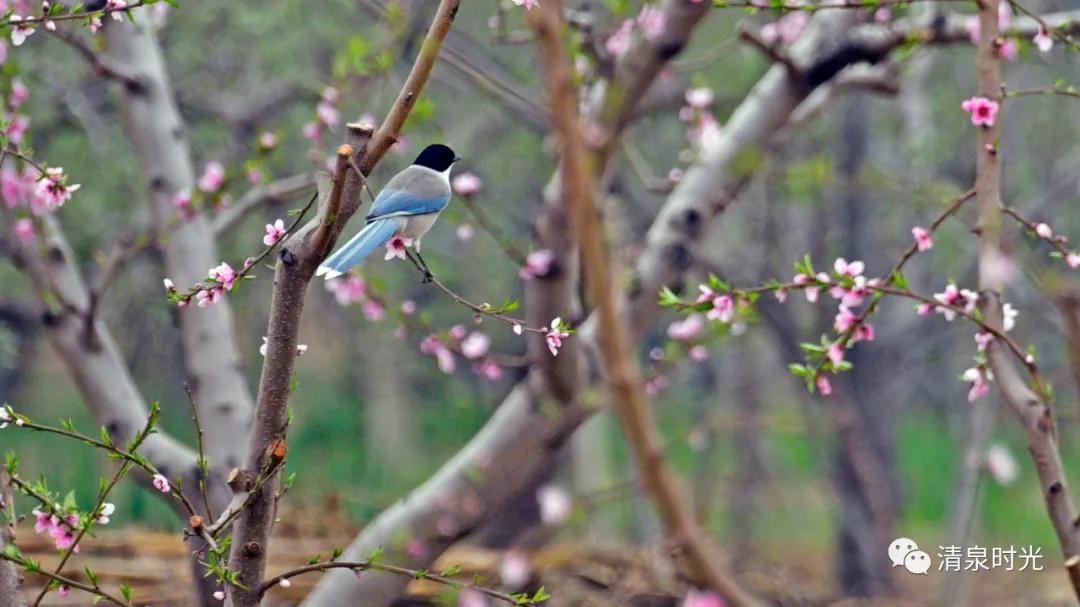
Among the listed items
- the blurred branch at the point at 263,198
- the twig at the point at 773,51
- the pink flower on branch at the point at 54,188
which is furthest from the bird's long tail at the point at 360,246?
the twig at the point at 773,51

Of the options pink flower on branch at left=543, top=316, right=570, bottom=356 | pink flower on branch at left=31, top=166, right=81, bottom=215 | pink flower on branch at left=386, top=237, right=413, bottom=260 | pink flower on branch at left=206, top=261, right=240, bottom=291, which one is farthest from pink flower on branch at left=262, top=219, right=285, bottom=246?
pink flower on branch at left=31, top=166, right=81, bottom=215

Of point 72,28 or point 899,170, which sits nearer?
point 72,28

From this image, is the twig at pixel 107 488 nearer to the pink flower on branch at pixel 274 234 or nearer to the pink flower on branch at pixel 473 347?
the pink flower on branch at pixel 274 234


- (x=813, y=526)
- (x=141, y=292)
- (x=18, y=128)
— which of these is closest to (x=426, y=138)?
(x=141, y=292)

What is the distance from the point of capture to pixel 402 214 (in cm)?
303

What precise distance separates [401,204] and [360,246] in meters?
0.31

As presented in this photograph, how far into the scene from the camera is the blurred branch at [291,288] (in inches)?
85.0

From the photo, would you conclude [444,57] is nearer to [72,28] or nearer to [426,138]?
[72,28]

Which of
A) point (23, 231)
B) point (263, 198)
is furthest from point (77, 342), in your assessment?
point (263, 198)

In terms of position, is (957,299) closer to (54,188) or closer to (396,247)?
(396,247)

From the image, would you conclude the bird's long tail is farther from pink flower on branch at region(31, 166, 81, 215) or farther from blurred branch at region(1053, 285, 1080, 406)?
blurred branch at region(1053, 285, 1080, 406)

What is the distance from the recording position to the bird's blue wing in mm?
2996

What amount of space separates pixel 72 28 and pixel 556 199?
189 centimetres

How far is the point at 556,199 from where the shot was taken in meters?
4.28
